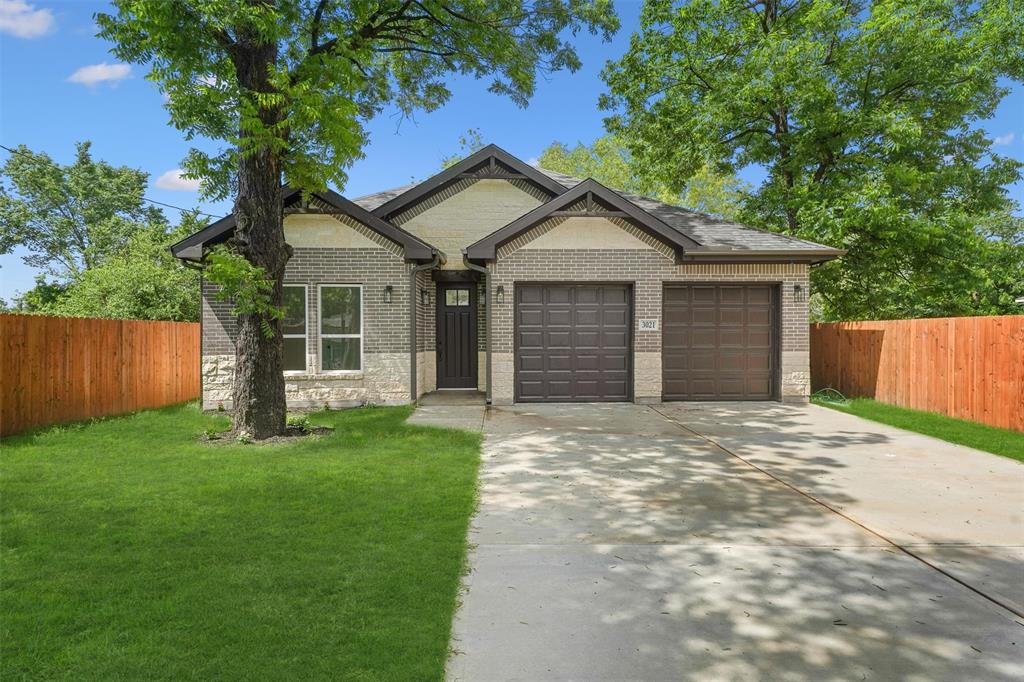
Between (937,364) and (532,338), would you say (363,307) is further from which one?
(937,364)

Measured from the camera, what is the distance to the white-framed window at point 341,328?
11977mm

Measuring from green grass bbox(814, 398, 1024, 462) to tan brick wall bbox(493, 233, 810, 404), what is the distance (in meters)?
1.37

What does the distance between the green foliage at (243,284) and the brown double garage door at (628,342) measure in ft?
17.4

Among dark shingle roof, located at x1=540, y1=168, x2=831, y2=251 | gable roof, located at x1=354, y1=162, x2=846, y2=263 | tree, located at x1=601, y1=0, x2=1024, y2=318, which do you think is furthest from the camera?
tree, located at x1=601, y1=0, x2=1024, y2=318

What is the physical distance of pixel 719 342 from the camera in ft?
41.7

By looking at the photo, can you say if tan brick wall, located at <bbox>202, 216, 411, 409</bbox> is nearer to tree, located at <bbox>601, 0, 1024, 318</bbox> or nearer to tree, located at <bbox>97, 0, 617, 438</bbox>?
tree, located at <bbox>97, 0, 617, 438</bbox>

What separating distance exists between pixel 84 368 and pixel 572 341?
8915mm

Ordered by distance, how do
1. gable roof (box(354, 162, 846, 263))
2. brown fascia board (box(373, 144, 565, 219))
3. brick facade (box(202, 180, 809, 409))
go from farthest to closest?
brown fascia board (box(373, 144, 565, 219)) < gable roof (box(354, 162, 846, 263)) < brick facade (box(202, 180, 809, 409))

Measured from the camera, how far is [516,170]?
14.5m

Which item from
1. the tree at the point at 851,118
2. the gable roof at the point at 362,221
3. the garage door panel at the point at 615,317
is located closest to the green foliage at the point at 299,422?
the gable roof at the point at 362,221

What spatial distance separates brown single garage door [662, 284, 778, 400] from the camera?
12.6 metres

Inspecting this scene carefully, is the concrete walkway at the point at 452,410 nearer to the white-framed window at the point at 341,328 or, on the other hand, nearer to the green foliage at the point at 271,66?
the white-framed window at the point at 341,328

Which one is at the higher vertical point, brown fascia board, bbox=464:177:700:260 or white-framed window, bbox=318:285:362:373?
brown fascia board, bbox=464:177:700:260

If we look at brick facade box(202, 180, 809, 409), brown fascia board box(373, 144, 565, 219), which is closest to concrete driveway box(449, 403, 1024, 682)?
brick facade box(202, 180, 809, 409)
